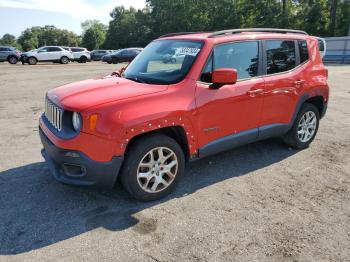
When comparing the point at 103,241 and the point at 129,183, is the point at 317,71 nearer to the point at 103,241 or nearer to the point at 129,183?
the point at 129,183

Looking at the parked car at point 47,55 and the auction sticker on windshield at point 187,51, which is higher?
the parked car at point 47,55

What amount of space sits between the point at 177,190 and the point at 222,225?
90 centimetres

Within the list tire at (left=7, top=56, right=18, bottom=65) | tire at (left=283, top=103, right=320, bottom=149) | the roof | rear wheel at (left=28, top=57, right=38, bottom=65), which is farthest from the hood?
tire at (left=7, top=56, right=18, bottom=65)

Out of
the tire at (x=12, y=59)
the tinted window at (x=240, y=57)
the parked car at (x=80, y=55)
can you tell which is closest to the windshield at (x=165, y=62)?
the tinted window at (x=240, y=57)

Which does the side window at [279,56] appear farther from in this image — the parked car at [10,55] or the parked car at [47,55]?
the parked car at [10,55]

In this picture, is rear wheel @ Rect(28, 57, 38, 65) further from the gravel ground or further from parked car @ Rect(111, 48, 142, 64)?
the gravel ground

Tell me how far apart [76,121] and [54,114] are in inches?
20.4

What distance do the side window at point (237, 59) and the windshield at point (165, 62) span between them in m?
0.23

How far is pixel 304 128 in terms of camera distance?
5.60 meters

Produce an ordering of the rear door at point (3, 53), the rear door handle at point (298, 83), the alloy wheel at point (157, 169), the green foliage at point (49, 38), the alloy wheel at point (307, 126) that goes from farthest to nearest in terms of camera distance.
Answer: the green foliage at point (49, 38)
the rear door at point (3, 53)
the alloy wheel at point (307, 126)
the rear door handle at point (298, 83)
the alloy wheel at point (157, 169)

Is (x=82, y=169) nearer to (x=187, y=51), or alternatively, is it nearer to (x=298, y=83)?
(x=187, y=51)

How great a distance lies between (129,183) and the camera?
371cm

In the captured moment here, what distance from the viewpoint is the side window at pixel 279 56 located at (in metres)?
4.85

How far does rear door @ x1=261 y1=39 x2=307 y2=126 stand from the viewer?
480cm
